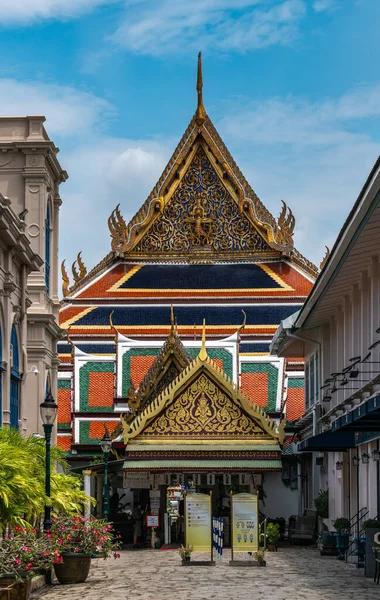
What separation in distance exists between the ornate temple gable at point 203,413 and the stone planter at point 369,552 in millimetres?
10467

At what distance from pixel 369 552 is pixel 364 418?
3.63m

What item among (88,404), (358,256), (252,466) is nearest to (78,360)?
(88,404)

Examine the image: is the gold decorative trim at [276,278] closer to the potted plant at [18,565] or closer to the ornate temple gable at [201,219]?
the ornate temple gable at [201,219]

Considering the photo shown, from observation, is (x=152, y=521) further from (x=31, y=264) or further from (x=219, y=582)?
(x=219, y=582)

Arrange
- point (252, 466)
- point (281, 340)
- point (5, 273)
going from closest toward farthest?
point (5, 273)
point (252, 466)
point (281, 340)

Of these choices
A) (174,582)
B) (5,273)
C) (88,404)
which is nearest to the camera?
(174,582)

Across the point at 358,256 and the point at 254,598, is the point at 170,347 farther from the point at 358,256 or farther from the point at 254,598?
the point at 254,598

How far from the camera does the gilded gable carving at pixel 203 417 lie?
32.8m

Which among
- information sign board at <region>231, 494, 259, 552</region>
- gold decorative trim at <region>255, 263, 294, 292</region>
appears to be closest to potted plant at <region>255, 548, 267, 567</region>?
information sign board at <region>231, 494, 259, 552</region>

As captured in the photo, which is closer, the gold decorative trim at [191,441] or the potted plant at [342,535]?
the potted plant at [342,535]

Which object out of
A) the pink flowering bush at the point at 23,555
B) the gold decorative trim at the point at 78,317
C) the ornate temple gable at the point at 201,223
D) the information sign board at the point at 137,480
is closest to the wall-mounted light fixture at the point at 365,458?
the pink flowering bush at the point at 23,555

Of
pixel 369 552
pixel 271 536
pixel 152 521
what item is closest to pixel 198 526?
pixel 369 552

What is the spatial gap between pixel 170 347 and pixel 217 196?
60.4ft

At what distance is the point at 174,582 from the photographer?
21000 mm
